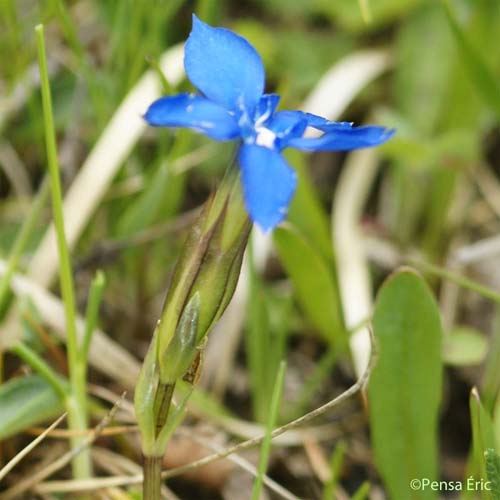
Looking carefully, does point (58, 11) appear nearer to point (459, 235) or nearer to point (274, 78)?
point (274, 78)

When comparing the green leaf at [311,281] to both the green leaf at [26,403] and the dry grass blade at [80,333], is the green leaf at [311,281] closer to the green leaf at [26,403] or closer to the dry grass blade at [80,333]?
the dry grass blade at [80,333]

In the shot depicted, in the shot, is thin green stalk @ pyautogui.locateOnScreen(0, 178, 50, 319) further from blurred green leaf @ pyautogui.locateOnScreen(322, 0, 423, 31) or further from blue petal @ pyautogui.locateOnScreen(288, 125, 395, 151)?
blurred green leaf @ pyautogui.locateOnScreen(322, 0, 423, 31)

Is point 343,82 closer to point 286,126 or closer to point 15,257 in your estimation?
point 15,257

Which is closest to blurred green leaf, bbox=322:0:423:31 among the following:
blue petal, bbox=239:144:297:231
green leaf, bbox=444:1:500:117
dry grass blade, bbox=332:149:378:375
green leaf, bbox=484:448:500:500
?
dry grass blade, bbox=332:149:378:375

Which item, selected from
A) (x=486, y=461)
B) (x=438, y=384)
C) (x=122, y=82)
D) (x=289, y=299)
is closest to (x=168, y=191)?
(x=122, y=82)

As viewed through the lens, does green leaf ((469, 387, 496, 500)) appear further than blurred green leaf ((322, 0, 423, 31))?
No

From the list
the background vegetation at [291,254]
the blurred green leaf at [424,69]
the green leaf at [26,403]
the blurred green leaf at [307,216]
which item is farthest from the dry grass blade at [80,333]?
the blurred green leaf at [424,69]
